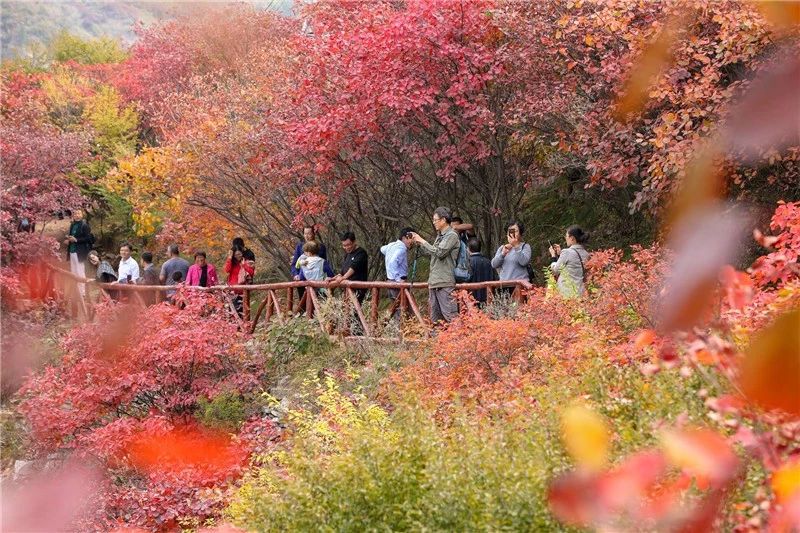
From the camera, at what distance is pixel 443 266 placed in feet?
34.3

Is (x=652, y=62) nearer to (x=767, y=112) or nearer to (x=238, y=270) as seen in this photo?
(x=238, y=270)

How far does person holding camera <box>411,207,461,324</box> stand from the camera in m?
10.2

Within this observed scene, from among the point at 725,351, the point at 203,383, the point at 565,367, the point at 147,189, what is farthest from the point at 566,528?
the point at 147,189

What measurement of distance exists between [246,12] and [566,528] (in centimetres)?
2442

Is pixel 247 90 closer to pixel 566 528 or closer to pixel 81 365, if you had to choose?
pixel 81 365

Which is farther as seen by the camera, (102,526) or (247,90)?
(247,90)

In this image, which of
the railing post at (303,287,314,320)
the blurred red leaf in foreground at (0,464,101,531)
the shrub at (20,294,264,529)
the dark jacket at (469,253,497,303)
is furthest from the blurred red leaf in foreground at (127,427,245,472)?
the dark jacket at (469,253,497,303)

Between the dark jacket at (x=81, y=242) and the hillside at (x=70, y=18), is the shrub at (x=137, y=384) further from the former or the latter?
the hillside at (x=70, y=18)

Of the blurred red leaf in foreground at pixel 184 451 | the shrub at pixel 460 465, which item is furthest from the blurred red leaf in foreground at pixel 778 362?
the blurred red leaf in foreground at pixel 184 451

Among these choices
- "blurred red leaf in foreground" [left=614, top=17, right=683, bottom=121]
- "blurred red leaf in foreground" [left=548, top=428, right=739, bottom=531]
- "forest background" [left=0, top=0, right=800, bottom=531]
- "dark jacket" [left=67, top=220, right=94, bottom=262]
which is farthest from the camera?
"dark jacket" [left=67, top=220, right=94, bottom=262]

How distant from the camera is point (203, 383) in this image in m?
10.6

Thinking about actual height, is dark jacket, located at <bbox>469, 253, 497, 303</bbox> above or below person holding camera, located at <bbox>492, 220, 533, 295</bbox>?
below

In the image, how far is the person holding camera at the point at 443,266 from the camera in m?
10.2

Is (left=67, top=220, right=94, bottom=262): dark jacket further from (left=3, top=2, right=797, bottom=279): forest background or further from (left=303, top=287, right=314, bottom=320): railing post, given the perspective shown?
(left=303, top=287, right=314, bottom=320): railing post
